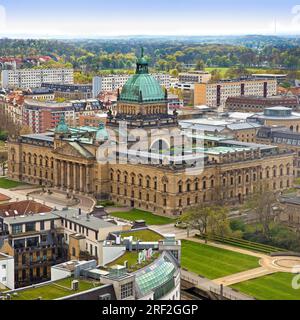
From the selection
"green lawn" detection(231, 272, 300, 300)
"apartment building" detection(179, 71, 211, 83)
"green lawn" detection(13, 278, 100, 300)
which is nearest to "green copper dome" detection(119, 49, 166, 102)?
"green lawn" detection(231, 272, 300, 300)

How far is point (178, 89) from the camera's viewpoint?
142625 mm

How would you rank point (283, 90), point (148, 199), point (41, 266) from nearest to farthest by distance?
point (41, 266)
point (148, 199)
point (283, 90)

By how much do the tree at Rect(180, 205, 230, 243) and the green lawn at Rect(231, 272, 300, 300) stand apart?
384 inches

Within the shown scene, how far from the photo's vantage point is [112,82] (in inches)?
5896

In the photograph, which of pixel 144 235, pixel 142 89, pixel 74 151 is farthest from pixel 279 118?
pixel 144 235

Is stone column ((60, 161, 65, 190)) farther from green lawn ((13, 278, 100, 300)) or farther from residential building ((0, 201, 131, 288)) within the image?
green lawn ((13, 278, 100, 300))

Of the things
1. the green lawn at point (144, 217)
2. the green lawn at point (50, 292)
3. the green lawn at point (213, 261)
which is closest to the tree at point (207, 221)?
the green lawn at point (213, 261)

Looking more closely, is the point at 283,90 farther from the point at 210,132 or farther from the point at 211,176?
the point at 211,176

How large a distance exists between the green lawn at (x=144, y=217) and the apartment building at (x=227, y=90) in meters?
66.6

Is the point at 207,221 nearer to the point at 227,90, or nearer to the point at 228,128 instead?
the point at 228,128

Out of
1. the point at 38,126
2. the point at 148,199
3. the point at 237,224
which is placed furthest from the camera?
the point at 38,126

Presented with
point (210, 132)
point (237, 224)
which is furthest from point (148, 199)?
point (210, 132)
